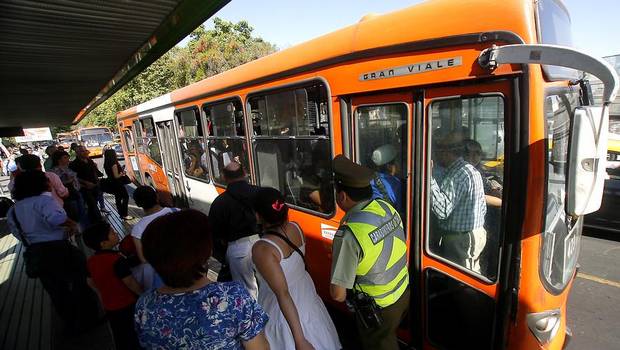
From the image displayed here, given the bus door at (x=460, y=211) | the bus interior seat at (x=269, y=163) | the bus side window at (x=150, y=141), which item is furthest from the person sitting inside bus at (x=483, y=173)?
the bus side window at (x=150, y=141)

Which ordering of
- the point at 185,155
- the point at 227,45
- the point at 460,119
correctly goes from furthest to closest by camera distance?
the point at 227,45 < the point at 185,155 < the point at 460,119

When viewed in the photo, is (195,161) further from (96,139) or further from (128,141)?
(96,139)

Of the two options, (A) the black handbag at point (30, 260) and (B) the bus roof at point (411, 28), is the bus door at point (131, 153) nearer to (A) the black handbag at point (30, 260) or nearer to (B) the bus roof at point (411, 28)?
(A) the black handbag at point (30, 260)

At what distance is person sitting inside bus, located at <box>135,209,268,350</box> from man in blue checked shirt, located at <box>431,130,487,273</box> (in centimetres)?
155

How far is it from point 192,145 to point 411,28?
4559 mm

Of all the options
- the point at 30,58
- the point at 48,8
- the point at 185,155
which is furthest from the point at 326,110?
the point at 30,58

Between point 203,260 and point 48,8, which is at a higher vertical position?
point 48,8

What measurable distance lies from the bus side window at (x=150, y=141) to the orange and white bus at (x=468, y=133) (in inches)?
217

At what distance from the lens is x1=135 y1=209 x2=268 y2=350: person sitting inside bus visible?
1.33 meters

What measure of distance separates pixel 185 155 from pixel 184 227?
5330 millimetres

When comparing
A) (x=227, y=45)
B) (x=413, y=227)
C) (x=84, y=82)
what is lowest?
(x=413, y=227)

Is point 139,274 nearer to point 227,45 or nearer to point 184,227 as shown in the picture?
point 184,227

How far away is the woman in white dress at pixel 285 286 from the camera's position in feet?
6.28

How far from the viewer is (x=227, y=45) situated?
23.3 meters
